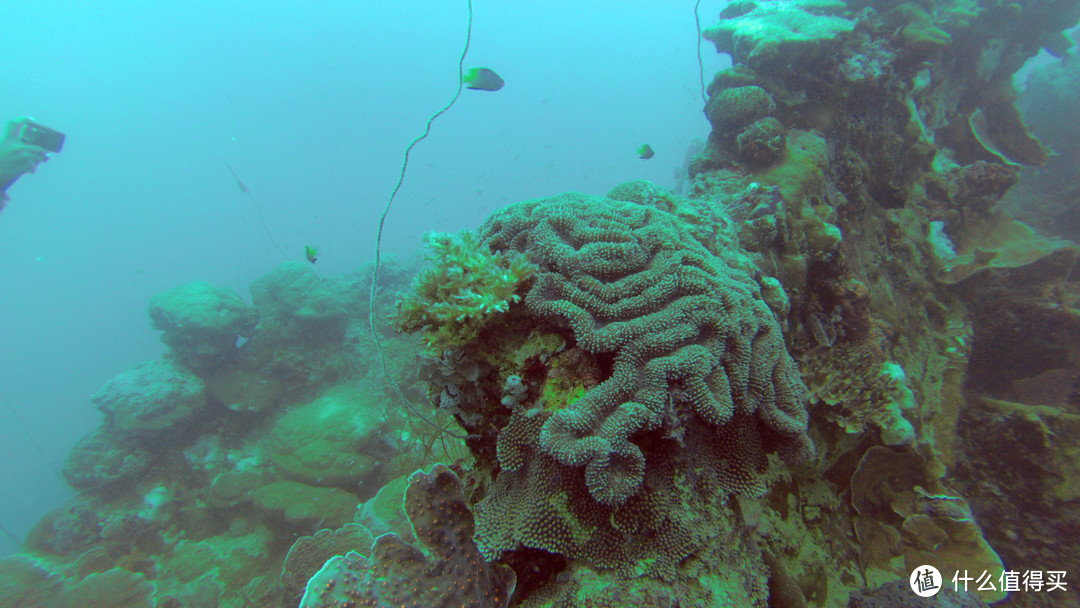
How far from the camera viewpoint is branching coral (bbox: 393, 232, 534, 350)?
2.54 meters

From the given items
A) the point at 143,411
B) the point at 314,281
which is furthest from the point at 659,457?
the point at 314,281

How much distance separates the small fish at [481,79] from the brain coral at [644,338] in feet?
14.6

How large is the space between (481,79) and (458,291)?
5.33m

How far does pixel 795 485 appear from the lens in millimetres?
2980

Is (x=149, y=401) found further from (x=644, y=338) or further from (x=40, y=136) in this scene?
(x=644, y=338)

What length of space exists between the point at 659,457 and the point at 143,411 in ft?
40.4

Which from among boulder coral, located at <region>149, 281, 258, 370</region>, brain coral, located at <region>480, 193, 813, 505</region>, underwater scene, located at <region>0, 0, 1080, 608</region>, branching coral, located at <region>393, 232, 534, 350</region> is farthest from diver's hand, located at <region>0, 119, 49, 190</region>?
brain coral, located at <region>480, 193, 813, 505</region>

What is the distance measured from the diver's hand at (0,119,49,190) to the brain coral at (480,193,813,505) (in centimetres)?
979

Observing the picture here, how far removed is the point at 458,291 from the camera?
8.74ft

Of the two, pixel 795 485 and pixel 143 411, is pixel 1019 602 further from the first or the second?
pixel 143 411

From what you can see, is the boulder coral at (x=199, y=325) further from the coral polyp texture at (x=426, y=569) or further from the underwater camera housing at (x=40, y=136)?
the coral polyp texture at (x=426, y=569)

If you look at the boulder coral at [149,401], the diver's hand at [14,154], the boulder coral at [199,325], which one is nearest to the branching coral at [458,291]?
the diver's hand at [14,154]

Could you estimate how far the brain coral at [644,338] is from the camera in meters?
2.10

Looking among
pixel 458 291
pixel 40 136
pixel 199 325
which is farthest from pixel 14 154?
pixel 458 291
